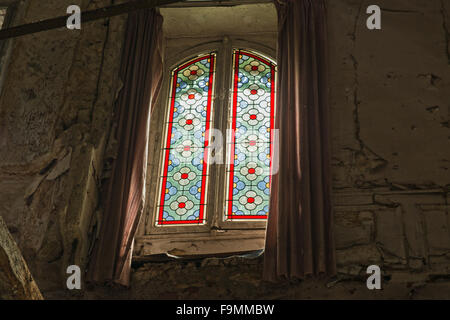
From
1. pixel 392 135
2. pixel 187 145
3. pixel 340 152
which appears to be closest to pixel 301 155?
pixel 340 152

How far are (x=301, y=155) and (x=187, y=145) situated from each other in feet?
4.88

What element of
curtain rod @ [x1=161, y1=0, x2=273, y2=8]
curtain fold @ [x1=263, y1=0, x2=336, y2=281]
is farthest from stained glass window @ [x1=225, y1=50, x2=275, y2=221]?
curtain fold @ [x1=263, y1=0, x2=336, y2=281]

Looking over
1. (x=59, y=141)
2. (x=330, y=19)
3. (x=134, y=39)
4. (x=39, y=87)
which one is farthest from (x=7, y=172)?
(x=330, y=19)

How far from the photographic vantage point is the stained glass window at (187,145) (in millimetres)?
6758

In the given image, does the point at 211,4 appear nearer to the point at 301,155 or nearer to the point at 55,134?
the point at 55,134

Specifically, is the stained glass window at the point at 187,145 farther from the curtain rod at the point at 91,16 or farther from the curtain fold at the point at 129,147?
the curtain rod at the point at 91,16

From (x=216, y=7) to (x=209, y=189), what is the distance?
2.06 metres

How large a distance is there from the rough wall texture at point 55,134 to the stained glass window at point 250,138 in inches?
49.7

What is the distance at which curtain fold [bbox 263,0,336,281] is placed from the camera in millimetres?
5559

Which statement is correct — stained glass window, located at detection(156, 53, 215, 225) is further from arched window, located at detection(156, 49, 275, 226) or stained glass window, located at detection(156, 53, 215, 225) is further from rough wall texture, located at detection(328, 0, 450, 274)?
rough wall texture, located at detection(328, 0, 450, 274)

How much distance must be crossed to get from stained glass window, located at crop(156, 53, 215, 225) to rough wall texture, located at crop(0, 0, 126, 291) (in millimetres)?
797

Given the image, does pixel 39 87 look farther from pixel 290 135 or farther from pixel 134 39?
pixel 290 135

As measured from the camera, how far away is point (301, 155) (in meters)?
6.05

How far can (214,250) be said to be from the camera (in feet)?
20.9
